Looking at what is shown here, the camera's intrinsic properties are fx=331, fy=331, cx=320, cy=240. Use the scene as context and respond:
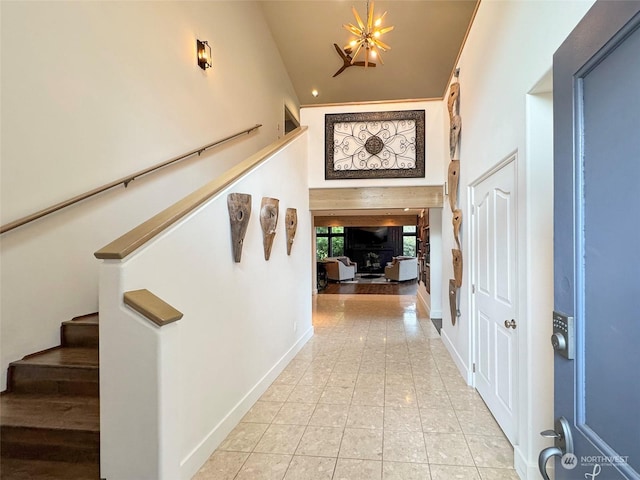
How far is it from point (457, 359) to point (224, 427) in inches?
104

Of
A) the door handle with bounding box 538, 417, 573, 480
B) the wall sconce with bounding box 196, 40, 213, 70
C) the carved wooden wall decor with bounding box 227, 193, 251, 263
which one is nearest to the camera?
the door handle with bounding box 538, 417, 573, 480

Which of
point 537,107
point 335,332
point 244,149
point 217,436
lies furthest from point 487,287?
point 244,149

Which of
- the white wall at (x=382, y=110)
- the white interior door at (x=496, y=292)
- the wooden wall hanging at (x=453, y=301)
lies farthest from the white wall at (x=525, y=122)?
the white wall at (x=382, y=110)

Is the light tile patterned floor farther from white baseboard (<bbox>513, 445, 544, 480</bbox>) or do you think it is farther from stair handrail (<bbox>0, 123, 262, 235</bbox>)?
stair handrail (<bbox>0, 123, 262, 235</bbox>)

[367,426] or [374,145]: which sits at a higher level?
[374,145]

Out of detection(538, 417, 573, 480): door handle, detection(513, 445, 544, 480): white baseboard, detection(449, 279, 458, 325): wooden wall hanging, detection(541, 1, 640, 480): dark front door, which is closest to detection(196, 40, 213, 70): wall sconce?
detection(449, 279, 458, 325): wooden wall hanging

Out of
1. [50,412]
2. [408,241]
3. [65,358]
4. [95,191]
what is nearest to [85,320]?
[65,358]

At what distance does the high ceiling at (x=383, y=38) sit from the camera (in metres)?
6.00

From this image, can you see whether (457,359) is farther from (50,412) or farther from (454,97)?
(50,412)

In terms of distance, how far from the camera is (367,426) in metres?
2.54

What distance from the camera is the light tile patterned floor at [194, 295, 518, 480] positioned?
205 cm

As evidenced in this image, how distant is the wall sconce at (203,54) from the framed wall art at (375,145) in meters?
1.83

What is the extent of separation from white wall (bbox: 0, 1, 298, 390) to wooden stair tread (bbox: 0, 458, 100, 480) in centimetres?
54

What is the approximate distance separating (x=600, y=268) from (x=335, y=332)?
4727 mm
